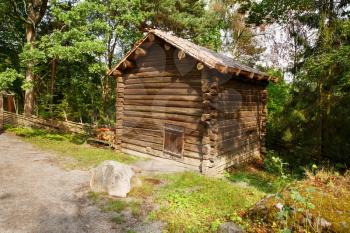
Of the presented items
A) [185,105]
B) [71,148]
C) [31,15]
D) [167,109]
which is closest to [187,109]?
[185,105]

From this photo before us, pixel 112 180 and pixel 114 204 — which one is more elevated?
pixel 112 180

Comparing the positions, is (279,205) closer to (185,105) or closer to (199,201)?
(199,201)

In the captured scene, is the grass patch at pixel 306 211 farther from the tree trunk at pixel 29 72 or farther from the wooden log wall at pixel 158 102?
the tree trunk at pixel 29 72

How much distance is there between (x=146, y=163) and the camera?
42.0ft

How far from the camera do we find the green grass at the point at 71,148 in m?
12.8

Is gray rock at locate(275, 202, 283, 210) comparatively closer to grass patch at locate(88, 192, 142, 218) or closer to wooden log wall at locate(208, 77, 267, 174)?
grass patch at locate(88, 192, 142, 218)

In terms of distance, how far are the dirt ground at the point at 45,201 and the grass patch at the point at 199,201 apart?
1.54m

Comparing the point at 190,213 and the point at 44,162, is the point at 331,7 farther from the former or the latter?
the point at 44,162

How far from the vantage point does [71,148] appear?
51.0 feet

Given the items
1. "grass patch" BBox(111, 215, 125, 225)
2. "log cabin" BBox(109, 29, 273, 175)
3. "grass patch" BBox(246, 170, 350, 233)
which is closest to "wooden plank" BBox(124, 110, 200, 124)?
"log cabin" BBox(109, 29, 273, 175)

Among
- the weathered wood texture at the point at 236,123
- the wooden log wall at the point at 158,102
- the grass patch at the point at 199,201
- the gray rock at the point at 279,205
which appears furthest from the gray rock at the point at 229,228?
the wooden log wall at the point at 158,102

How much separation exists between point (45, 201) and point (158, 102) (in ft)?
Result: 21.9

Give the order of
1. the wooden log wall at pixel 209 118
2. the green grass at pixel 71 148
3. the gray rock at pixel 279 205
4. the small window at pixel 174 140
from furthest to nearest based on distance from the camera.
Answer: the green grass at pixel 71 148 → the small window at pixel 174 140 → the wooden log wall at pixel 209 118 → the gray rock at pixel 279 205

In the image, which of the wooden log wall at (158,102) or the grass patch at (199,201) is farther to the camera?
the wooden log wall at (158,102)
